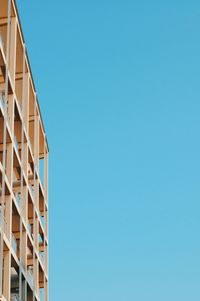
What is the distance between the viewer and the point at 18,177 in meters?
46.1

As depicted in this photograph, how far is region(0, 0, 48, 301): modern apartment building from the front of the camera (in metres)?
37.5

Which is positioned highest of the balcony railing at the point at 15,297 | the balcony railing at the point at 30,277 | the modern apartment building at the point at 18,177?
the modern apartment building at the point at 18,177

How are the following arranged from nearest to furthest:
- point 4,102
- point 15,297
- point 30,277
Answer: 1. point 4,102
2. point 15,297
3. point 30,277

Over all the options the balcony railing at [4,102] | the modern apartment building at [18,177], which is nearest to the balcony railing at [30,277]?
the modern apartment building at [18,177]

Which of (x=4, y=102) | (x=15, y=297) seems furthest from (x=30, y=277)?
(x=4, y=102)

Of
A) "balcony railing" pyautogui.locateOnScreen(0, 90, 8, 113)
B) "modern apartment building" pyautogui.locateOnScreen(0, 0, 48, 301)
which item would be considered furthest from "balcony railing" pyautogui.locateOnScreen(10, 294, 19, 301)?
"balcony railing" pyautogui.locateOnScreen(0, 90, 8, 113)

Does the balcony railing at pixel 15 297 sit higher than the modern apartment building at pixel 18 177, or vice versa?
the modern apartment building at pixel 18 177

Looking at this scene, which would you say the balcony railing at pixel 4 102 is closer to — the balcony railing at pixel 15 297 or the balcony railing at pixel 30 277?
the balcony railing at pixel 15 297

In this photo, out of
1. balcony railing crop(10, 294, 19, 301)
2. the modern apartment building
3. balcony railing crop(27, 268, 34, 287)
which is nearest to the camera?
the modern apartment building

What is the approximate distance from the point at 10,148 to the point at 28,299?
12.5 meters

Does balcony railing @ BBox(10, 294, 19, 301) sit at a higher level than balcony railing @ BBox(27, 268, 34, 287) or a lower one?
lower

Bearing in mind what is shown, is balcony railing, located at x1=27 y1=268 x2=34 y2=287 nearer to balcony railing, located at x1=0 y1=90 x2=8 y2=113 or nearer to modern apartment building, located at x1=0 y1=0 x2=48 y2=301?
modern apartment building, located at x1=0 y1=0 x2=48 y2=301

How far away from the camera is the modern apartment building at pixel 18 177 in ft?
123

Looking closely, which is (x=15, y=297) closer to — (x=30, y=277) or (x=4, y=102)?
(x=30, y=277)
